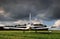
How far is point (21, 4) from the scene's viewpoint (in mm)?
4172

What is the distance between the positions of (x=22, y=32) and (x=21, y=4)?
0.62 m

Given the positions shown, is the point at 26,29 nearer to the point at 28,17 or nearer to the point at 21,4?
the point at 28,17

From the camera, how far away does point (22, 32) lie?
13.5 feet

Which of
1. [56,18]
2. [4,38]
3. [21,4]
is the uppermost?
[21,4]

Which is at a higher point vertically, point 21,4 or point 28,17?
point 21,4

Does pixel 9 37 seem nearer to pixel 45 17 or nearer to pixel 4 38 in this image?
pixel 4 38

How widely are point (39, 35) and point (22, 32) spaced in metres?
0.37

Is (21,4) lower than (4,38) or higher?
higher

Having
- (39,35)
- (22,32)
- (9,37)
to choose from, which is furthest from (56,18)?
(9,37)

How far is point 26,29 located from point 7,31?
42 centimetres

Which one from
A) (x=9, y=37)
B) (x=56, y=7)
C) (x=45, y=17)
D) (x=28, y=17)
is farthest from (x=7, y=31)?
(x=56, y=7)

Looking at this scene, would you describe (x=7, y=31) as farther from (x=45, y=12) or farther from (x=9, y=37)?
(x=45, y=12)

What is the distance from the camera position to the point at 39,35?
409 cm

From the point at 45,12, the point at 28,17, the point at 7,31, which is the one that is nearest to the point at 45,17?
the point at 45,12
